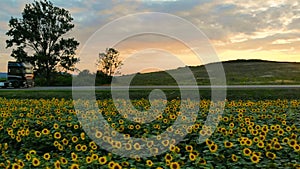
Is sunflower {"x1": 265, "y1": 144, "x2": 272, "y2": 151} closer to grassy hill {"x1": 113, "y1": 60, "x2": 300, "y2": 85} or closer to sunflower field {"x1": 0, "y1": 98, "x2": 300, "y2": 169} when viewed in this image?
sunflower field {"x1": 0, "y1": 98, "x2": 300, "y2": 169}

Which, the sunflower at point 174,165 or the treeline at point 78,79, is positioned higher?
the treeline at point 78,79

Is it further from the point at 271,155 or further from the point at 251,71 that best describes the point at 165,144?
the point at 251,71

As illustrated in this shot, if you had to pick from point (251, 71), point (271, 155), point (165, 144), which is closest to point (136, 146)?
point (165, 144)

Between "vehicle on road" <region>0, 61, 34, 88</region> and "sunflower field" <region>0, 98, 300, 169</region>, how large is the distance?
67.0 feet

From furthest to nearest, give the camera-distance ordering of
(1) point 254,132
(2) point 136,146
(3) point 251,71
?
(3) point 251,71
(1) point 254,132
(2) point 136,146

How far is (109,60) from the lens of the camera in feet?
87.4

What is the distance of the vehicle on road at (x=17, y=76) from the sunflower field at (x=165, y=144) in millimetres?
20412

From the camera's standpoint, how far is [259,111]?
680 centimetres

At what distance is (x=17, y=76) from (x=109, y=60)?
7.36 meters

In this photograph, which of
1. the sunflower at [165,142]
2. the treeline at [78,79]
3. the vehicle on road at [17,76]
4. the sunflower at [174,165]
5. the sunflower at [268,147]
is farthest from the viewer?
the vehicle on road at [17,76]

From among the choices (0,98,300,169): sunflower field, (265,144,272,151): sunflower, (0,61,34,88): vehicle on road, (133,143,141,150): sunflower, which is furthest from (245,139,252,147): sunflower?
(0,61,34,88): vehicle on road

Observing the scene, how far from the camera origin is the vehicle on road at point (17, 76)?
26.4 meters

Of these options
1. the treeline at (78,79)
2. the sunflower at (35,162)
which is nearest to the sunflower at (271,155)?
the sunflower at (35,162)

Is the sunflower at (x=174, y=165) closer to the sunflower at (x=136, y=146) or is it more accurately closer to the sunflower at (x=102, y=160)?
the sunflower at (x=102, y=160)
